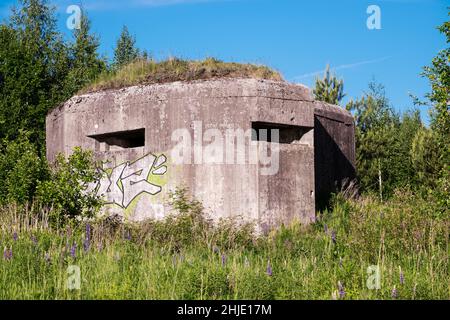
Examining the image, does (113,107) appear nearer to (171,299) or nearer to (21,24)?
(171,299)

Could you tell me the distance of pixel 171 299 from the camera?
481cm

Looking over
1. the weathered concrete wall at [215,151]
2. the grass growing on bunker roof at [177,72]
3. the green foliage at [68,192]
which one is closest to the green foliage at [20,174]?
the green foliage at [68,192]

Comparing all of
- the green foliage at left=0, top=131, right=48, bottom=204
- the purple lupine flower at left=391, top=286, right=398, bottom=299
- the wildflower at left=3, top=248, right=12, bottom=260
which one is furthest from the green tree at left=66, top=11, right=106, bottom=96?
the purple lupine flower at left=391, top=286, right=398, bottom=299

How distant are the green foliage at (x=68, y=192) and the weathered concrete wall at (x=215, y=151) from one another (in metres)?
0.63

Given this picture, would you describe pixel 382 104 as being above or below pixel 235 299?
above

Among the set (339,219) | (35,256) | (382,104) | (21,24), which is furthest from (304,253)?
(382,104)

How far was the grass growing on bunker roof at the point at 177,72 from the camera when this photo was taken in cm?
996

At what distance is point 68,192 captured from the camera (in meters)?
8.04

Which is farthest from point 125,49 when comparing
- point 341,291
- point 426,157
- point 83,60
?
point 341,291

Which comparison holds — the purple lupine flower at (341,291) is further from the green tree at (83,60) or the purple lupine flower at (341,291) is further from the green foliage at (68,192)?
the green tree at (83,60)

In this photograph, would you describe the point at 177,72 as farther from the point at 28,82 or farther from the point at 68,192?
the point at 28,82

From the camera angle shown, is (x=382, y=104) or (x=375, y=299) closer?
(x=375, y=299)

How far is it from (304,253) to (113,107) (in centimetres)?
445

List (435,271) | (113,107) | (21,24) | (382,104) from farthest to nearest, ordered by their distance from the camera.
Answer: (382,104)
(21,24)
(113,107)
(435,271)
